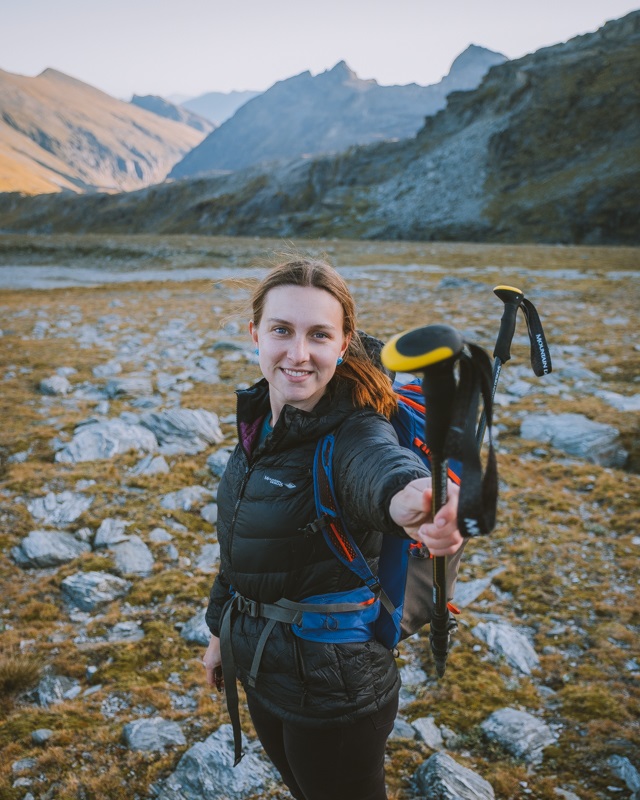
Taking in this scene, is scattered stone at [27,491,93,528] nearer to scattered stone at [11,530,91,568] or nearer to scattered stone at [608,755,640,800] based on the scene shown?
scattered stone at [11,530,91,568]

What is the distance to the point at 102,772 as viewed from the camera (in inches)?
152

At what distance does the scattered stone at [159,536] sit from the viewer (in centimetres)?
670

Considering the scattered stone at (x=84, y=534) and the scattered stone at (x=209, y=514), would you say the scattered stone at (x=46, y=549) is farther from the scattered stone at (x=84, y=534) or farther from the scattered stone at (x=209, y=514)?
the scattered stone at (x=209, y=514)

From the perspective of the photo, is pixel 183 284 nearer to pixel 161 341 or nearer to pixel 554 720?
pixel 161 341

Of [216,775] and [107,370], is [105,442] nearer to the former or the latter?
[107,370]

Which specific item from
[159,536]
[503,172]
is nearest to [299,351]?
[159,536]

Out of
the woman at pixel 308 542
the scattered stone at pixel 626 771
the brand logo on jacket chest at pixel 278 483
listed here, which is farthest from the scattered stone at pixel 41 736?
the scattered stone at pixel 626 771

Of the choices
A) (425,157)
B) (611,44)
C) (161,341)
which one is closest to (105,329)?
(161,341)

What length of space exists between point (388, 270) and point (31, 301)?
20177mm

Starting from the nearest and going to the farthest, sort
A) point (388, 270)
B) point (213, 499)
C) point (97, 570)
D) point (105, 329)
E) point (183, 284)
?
1. point (97, 570)
2. point (213, 499)
3. point (105, 329)
4. point (183, 284)
5. point (388, 270)

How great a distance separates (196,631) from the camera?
5.29 m

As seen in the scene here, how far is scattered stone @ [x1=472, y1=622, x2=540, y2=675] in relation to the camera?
16.1 feet

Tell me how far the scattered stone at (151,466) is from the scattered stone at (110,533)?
4.05ft

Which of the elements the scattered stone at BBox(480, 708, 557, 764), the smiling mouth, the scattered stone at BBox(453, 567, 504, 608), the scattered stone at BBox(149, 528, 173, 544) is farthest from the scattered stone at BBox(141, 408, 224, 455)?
the smiling mouth
